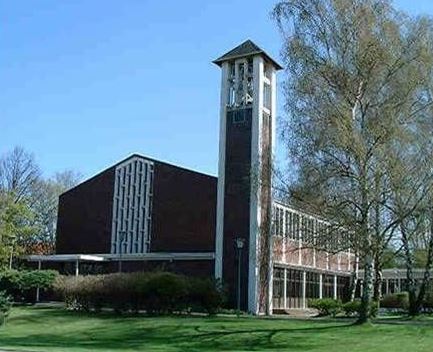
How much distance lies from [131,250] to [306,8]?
2878cm

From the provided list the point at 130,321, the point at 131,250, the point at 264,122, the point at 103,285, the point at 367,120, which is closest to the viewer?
the point at 367,120

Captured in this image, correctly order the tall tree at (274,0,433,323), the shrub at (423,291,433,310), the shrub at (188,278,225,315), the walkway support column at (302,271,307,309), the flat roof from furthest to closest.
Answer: the walkway support column at (302,271,307,309) → the flat roof → the shrub at (423,291,433,310) → the shrub at (188,278,225,315) → the tall tree at (274,0,433,323)

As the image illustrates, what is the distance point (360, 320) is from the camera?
28859 millimetres

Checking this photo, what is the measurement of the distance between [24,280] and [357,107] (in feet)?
90.3

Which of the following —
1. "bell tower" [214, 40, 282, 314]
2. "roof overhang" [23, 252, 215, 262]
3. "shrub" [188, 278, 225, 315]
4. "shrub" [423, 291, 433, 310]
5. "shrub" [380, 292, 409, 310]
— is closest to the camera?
"shrub" [188, 278, 225, 315]

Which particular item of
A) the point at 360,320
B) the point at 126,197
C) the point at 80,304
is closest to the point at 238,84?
the point at 126,197

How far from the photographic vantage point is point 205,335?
2845 cm

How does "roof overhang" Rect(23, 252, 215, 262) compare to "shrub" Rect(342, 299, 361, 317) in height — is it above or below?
above

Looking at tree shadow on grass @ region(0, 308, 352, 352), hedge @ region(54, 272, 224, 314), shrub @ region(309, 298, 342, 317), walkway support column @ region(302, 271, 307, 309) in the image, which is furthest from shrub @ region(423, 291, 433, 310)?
tree shadow on grass @ region(0, 308, 352, 352)

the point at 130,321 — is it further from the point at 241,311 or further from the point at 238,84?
the point at 238,84

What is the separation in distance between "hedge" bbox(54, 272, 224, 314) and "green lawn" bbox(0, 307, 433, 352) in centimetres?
268

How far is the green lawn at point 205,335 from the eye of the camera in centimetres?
2419

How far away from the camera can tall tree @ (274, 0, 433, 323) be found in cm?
2748

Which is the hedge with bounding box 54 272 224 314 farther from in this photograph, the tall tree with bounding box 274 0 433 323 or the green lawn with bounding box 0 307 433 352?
the tall tree with bounding box 274 0 433 323
